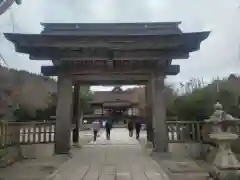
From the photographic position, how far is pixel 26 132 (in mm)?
11992

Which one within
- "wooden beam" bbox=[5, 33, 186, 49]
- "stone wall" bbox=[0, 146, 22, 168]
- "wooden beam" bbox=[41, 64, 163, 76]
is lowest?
"stone wall" bbox=[0, 146, 22, 168]

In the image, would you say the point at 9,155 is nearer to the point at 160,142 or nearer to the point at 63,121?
the point at 63,121

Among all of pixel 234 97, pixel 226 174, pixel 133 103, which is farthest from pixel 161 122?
pixel 133 103

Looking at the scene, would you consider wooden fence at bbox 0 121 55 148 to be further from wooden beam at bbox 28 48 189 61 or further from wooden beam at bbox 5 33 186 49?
wooden beam at bbox 5 33 186 49

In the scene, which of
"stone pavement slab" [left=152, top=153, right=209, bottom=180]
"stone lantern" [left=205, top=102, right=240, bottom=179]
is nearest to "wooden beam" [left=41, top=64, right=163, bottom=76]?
"stone pavement slab" [left=152, top=153, right=209, bottom=180]

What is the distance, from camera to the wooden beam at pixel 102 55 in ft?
36.0

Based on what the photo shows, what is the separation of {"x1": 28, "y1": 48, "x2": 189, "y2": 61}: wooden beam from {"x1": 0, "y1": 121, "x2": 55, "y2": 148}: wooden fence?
111 inches

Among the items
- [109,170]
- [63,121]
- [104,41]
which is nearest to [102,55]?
[104,41]

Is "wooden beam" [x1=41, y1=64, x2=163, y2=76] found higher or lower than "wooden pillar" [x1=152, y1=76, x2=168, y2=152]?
higher

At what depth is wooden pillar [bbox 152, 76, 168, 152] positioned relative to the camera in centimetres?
1127

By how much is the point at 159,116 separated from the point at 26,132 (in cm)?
562

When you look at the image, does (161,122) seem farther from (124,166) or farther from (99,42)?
(99,42)

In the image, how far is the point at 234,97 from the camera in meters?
12.8

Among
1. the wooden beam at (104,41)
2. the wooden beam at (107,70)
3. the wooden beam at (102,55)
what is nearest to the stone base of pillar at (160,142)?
the wooden beam at (107,70)
